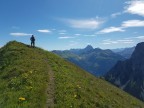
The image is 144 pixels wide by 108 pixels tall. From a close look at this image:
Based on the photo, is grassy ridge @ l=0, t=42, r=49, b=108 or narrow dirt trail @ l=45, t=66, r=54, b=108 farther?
narrow dirt trail @ l=45, t=66, r=54, b=108

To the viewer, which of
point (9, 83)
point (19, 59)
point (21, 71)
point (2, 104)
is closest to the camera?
point (2, 104)

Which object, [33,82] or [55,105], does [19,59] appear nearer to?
[33,82]

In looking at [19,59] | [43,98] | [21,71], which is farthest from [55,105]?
[19,59]

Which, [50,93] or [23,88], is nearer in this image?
[50,93]

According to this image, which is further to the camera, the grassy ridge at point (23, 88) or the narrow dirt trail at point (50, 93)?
the narrow dirt trail at point (50, 93)

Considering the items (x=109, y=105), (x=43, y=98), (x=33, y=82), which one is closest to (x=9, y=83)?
(x=33, y=82)

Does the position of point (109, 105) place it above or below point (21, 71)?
below

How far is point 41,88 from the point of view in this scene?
31.9 metres

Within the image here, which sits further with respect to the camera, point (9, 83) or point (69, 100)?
point (9, 83)

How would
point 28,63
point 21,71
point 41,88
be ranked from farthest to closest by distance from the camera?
point 28,63 → point 21,71 → point 41,88

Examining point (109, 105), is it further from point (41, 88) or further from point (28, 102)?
point (28, 102)

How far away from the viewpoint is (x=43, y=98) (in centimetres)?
2792

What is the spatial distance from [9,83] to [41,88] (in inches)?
203

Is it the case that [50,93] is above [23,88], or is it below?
below
